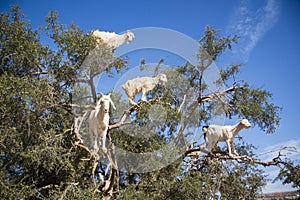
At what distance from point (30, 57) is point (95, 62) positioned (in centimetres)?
201

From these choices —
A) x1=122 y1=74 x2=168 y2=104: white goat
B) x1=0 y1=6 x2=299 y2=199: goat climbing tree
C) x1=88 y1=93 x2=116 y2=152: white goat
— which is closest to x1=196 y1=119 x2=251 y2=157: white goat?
x1=0 y1=6 x2=299 y2=199: goat climbing tree

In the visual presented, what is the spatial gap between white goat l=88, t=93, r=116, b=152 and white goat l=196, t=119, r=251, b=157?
3.26 m

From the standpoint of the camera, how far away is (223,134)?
369 inches

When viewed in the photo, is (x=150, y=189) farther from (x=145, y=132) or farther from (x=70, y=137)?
(x=70, y=137)

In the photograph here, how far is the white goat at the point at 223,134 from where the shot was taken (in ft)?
29.9

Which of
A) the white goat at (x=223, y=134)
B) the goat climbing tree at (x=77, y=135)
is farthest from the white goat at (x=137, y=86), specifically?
the white goat at (x=223, y=134)

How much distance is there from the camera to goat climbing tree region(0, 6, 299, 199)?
8289 mm

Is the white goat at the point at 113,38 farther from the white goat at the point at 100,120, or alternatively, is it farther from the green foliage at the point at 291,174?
the green foliage at the point at 291,174

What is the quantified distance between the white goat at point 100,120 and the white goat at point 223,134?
3.26 m

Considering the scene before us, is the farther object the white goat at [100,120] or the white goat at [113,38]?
the white goat at [113,38]

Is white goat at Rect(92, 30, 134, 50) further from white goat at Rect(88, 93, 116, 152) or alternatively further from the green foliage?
the green foliage

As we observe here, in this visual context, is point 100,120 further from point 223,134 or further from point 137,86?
point 223,134

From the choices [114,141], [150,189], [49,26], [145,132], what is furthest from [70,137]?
[49,26]

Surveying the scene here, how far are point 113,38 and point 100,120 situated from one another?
3.63 m
